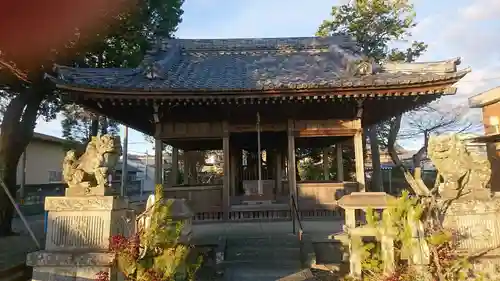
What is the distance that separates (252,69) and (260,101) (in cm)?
272

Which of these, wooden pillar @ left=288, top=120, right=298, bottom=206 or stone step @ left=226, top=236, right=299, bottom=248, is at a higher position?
wooden pillar @ left=288, top=120, right=298, bottom=206

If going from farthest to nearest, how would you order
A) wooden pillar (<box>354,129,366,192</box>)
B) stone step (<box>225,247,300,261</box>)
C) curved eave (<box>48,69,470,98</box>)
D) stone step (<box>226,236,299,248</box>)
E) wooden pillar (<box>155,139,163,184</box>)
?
wooden pillar (<box>354,129,366,192</box>)
wooden pillar (<box>155,139,163,184</box>)
curved eave (<box>48,69,470,98</box>)
stone step (<box>226,236,299,248</box>)
stone step (<box>225,247,300,261</box>)

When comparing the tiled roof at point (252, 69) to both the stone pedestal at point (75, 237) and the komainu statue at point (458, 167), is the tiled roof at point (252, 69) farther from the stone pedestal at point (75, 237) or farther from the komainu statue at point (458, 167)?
the stone pedestal at point (75, 237)

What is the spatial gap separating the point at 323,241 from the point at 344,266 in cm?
70

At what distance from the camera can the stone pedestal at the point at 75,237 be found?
5.15 metres

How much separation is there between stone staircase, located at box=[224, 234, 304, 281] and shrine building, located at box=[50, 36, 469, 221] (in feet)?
6.84

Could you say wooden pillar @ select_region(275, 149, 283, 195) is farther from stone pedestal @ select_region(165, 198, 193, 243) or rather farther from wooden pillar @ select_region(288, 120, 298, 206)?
stone pedestal @ select_region(165, 198, 193, 243)

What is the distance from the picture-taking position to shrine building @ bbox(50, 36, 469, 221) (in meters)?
8.63

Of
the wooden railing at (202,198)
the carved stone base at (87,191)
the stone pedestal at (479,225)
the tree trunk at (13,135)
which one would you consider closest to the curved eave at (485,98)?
the stone pedestal at (479,225)

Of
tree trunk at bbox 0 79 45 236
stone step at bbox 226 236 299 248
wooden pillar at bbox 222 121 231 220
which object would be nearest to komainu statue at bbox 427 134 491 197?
stone step at bbox 226 236 299 248

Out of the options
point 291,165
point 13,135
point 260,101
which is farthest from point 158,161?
point 13,135

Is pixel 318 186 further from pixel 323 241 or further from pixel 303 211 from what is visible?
pixel 323 241

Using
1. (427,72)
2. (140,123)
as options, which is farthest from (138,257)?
(427,72)

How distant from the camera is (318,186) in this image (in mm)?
10227
